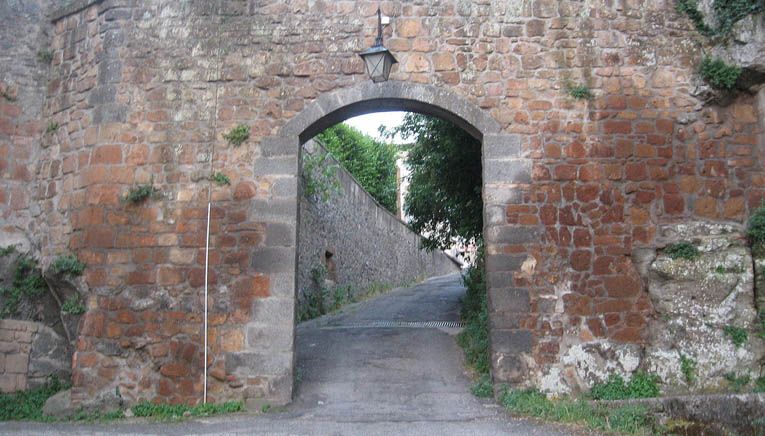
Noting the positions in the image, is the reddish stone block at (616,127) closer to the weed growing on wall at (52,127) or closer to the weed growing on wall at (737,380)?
the weed growing on wall at (737,380)

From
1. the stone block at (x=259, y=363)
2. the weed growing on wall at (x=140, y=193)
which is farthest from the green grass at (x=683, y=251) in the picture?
the weed growing on wall at (x=140, y=193)

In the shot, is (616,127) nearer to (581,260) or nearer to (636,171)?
(636,171)

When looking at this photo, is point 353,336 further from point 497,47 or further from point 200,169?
point 497,47

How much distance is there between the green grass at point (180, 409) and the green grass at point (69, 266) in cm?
158

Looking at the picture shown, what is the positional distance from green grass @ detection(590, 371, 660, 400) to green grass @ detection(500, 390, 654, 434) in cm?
24

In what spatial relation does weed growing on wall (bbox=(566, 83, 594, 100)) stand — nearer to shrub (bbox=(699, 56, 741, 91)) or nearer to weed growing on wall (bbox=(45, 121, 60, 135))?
shrub (bbox=(699, 56, 741, 91))

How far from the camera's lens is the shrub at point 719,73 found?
6.08 meters

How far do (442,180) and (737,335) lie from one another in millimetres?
5090

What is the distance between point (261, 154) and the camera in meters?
6.18

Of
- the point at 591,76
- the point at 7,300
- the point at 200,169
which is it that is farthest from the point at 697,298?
the point at 7,300

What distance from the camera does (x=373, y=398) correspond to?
6.05 m

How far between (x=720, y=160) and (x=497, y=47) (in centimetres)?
267

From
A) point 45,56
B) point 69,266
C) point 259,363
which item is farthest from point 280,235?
point 45,56

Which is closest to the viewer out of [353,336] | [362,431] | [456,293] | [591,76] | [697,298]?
[362,431]
